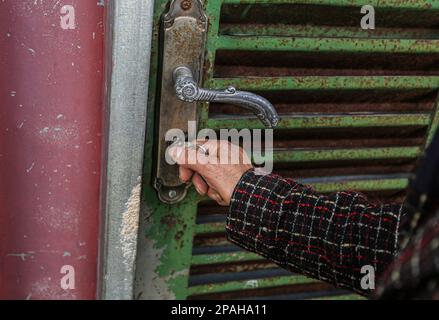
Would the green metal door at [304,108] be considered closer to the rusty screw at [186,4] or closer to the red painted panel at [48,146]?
the rusty screw at [186,4]

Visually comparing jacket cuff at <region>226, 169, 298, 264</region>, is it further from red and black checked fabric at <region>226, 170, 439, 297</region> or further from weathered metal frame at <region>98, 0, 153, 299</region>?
weathered metal frame at <region>98, 0, 153, 299</region>

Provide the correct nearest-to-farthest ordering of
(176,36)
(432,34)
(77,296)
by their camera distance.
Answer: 1. (176,36)
2. (432,34)
3. (77,296)

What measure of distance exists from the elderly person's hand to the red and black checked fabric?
3 centimetres

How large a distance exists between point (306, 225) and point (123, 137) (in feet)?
1.58

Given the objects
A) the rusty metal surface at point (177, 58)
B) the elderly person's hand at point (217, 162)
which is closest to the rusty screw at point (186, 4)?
the rusty metal surface at point (177, 58)

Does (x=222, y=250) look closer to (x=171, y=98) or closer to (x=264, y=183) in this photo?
(x=264, y=183)

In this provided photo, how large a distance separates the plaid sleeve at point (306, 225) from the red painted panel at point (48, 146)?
43cm

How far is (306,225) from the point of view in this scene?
48.8 inches

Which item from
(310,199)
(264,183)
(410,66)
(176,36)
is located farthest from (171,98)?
(410,66)

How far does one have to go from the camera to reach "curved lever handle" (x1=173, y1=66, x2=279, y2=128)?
1169 millimetres

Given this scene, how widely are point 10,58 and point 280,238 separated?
760 mm

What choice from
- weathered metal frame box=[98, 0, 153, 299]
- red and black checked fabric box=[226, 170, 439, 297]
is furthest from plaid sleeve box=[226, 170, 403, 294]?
weathered metal frame box=[98, 0, 153, 299]

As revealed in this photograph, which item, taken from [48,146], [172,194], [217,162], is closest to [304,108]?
[217,162]

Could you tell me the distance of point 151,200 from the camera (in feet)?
4.68
